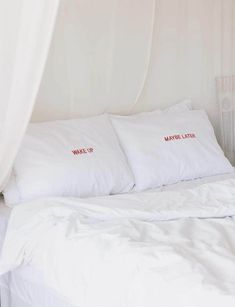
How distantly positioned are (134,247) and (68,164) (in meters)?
0.83

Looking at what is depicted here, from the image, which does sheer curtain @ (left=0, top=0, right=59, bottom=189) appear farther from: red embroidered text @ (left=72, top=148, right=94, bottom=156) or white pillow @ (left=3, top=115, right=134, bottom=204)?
red embroidered text @ (left=72, top=148, right=94, bottom=156)

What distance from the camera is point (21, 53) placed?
1554 millimetres

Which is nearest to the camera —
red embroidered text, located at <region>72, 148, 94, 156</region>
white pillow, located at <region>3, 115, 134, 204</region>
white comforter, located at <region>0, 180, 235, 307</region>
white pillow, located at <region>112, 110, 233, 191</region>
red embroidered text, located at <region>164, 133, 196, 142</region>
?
white comforter, located at <region>0, 180, 235, 307</region>

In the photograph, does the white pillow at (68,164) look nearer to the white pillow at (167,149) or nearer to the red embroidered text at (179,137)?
the white pillow at (167,149)

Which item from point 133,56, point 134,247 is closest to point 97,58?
point 133,56

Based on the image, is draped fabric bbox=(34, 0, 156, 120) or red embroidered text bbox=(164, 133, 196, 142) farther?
red embroidered text bbox=(164, 133, 196, 142)

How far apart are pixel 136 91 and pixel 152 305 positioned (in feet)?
5.60

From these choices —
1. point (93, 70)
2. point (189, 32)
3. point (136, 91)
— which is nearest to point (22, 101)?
point (93, 70)

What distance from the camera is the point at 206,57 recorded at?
313 centimetres

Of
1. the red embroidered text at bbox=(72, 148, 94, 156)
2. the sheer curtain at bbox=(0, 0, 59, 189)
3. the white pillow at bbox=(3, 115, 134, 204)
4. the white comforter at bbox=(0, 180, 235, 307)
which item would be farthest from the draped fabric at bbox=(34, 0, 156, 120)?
the sheer curtain at bbox=(0, 0, 59, 189)

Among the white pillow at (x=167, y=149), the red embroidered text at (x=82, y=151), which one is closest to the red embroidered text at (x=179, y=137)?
the white pillow at (x=167, y=149)

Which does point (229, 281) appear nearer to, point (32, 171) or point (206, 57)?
point (32, 171)

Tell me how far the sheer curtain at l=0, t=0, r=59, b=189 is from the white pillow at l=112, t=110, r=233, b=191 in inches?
37.8

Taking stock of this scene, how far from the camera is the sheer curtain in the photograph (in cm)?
149
